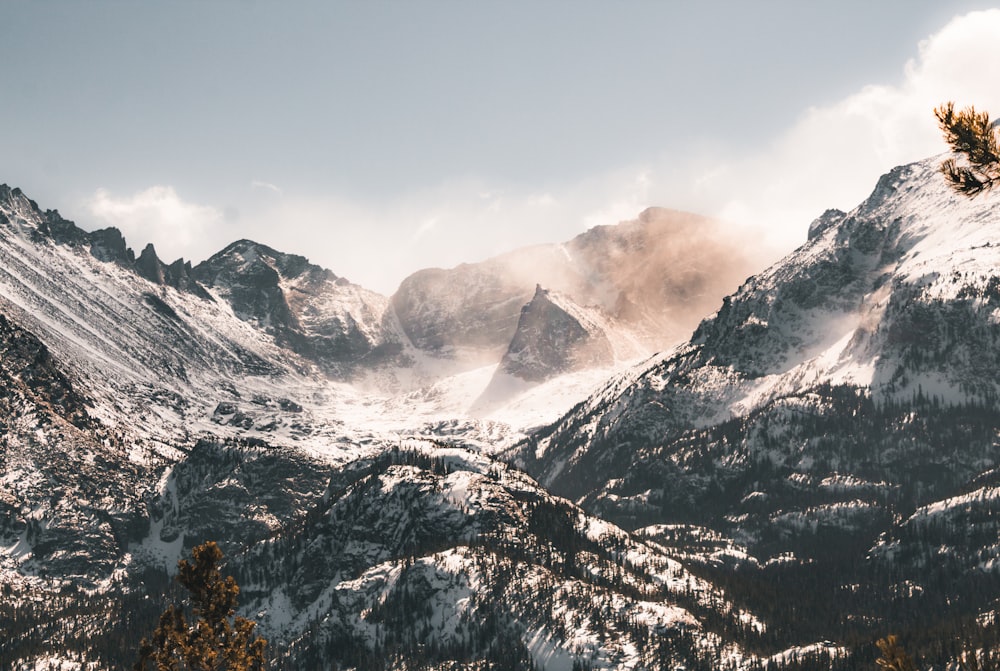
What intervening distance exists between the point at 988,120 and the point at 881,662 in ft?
57.7

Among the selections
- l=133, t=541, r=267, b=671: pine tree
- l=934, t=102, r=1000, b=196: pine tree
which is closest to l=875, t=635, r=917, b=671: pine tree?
l=934, t=102, r=1000, b=196: pine tree

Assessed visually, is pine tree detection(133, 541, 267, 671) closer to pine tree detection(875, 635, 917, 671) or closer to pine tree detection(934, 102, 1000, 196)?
pine tree detection(875, 635, 917, 671)

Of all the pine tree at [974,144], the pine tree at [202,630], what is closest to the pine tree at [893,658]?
the pine tree at [974,144]

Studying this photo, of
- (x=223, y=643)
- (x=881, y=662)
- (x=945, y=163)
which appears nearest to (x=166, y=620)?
(x=223, y=643)

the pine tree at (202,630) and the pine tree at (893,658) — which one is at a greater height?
the pine tree at (893,658)

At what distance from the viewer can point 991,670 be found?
37750mm

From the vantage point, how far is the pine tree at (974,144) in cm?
2958

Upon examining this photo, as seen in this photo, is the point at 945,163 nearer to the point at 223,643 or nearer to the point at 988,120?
the point at 988,120

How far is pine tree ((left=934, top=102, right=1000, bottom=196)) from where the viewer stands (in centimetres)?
2958

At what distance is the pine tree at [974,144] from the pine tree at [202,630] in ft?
137

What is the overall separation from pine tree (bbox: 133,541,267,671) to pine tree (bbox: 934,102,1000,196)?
41814 mm

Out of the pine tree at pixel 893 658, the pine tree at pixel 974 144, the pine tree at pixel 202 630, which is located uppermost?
the pine tree at pixel 974 144

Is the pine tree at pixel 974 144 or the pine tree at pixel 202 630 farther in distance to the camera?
the pine tree at pixel 202 630

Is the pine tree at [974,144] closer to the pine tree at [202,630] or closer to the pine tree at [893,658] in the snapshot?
the pine tree at [893,658]
